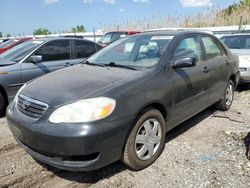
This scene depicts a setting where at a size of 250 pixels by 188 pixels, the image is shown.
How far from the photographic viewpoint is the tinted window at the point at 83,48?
20.8 ft

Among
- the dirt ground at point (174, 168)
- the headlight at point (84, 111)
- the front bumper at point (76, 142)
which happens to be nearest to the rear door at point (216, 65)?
the dirt ground at point (174, 168)

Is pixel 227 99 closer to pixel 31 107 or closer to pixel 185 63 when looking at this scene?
pixel 185 63

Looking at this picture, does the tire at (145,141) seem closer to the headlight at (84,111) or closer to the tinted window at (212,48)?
the headlight at (84,111)

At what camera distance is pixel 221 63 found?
186 inches

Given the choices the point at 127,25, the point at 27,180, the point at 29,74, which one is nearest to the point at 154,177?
the point at 27,180

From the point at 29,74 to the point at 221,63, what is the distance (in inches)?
147

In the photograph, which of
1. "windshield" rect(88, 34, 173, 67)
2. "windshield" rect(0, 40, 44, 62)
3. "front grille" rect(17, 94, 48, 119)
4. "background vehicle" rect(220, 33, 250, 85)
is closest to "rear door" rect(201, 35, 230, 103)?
"windshield" rect(88, 34, 173, 67)

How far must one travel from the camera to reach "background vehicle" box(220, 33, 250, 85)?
6797 mm

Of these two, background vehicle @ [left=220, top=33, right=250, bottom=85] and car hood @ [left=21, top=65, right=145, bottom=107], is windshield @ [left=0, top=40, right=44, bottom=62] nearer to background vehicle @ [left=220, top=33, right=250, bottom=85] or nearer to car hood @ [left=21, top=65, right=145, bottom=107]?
car hood @ [left=21, top=65, right=145, bottom=107]

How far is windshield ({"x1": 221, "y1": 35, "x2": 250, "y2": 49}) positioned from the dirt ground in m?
4.36

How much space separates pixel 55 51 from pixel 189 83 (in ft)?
11.3

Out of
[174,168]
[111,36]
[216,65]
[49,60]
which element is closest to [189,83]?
[216,65]

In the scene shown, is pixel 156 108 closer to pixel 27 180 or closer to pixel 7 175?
pixel 27 180

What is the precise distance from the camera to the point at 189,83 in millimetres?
3729
